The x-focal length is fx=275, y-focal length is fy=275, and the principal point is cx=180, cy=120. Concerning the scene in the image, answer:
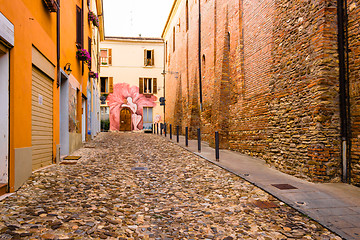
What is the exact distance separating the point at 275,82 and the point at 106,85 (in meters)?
24.8

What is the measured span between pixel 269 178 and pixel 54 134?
5.66 meters

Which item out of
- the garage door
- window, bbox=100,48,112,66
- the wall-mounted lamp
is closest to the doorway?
the garage door

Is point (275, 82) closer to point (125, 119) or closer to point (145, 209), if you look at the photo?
point (145, 209)

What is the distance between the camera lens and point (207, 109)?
1509cm

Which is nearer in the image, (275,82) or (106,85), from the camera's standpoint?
(275,82)

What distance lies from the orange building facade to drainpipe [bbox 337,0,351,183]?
6.25 m

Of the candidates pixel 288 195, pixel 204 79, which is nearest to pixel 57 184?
pixel 288 195

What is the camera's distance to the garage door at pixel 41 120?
605 cm

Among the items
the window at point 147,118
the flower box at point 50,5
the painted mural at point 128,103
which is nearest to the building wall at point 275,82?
the flower box at point 50,5

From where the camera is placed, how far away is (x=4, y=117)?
441 centimetres

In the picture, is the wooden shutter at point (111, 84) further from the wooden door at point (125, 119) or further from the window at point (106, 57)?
the wooden door at point (125, 119)

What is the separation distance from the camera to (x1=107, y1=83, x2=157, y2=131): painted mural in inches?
1157

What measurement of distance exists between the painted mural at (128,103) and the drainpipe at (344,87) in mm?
25229

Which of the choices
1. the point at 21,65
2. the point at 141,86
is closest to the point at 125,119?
the point at 141,86
